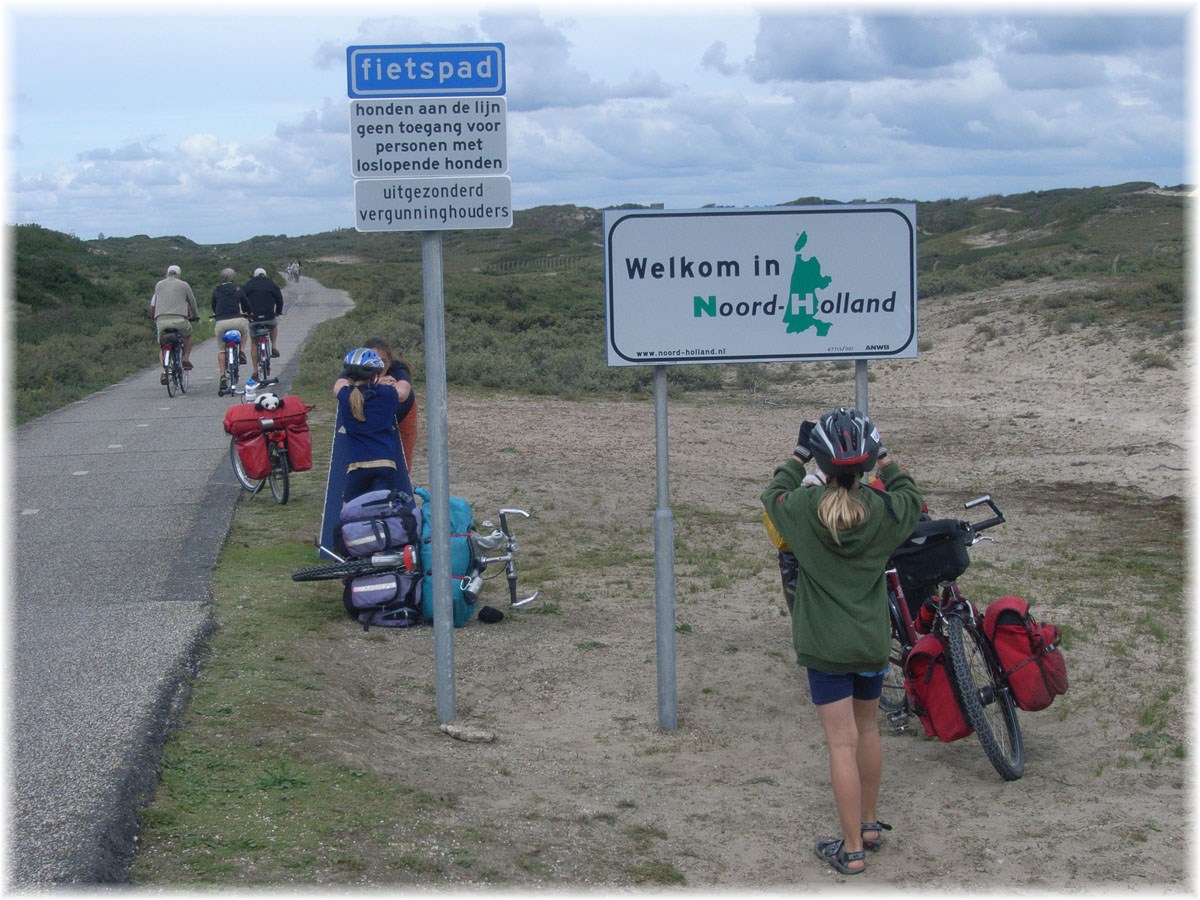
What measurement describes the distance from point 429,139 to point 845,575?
2548 millimetres

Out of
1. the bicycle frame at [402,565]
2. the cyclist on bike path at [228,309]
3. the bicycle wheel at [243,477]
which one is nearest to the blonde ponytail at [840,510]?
the bicycle frame at [402,565]

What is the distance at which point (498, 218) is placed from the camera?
527 cm

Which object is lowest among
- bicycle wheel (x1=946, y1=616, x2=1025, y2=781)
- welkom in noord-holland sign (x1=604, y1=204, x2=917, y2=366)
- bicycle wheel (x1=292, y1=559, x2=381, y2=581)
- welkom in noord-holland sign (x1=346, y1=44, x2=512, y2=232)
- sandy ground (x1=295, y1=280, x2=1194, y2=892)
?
sandy ground (x1=295, y1=280, x2=1194, y2=892)

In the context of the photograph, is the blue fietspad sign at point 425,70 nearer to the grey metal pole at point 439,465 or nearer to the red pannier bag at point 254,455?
the grey metal pole at point 439,465

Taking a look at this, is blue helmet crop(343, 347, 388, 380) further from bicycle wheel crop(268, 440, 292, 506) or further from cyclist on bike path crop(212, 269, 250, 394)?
cyclist on bike path crop(212, 269, 250, 394)

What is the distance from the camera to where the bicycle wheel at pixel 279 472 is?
9938 millimetres

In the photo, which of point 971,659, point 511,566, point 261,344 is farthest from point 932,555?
point 261,344

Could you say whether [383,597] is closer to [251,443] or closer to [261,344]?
[251,443]

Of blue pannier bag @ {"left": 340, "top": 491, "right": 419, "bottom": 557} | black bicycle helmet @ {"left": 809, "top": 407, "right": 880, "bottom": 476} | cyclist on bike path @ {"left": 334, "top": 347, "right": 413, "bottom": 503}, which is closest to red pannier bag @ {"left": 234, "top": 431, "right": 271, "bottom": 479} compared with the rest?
cyclist on bike path @ {"left": 334, "top": 347, "right": 413, "bottom": 503}

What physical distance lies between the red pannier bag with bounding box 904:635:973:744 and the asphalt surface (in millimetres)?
2838

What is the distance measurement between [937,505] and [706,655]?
5148 mm

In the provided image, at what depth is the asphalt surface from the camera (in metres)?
3.90

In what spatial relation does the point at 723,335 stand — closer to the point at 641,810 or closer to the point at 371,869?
the point at 641,810

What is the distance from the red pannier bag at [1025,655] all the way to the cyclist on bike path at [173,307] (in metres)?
13.8
